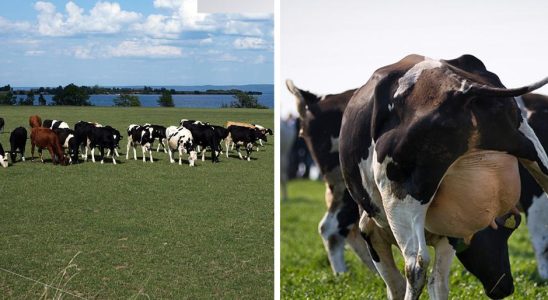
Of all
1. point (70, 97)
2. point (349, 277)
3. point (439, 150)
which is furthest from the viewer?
point (349, 277)

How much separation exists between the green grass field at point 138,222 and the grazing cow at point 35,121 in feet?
0.13

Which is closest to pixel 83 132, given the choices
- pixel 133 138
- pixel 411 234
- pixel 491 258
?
pixel 133 138

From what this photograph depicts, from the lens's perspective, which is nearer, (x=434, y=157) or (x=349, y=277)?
(x=434, y=157)

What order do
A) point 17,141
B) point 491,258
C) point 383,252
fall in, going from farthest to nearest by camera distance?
point 17,141, point 491,258, point 383,252

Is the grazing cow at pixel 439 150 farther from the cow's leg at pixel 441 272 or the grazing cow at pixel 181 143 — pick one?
the grazing cow at pixel 181 143

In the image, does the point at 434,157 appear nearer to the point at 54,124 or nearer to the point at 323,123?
the point at 323,123

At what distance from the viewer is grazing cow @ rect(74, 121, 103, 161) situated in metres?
5.97

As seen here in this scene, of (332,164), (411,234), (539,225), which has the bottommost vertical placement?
(539,225)

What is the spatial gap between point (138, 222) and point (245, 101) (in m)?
1.12

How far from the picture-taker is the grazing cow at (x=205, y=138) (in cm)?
604

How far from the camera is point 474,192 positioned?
344 centimetres

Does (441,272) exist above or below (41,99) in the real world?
below

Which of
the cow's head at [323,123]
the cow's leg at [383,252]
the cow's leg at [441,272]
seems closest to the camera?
the cow's leg at [441,272]

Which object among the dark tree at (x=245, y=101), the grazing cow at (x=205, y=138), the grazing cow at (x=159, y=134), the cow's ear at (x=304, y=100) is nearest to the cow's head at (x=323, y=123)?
the cow's ear at (x=304, y=100)
